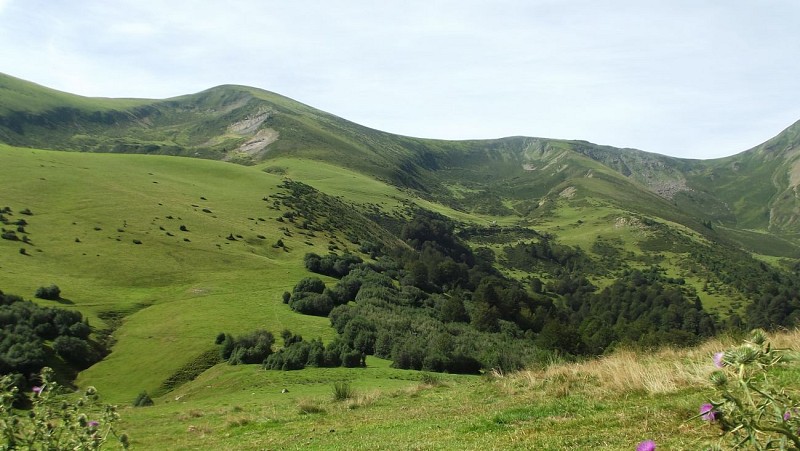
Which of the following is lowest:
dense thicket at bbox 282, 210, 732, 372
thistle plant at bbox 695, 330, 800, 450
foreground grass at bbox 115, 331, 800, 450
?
dense thicket at bbox 282, 210, 732, 372

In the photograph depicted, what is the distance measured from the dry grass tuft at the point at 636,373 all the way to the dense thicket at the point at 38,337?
115 ft

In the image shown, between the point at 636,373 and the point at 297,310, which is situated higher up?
the point at 636,373

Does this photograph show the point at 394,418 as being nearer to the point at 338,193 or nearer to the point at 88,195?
the point at 88,195

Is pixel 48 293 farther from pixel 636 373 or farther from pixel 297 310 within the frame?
pixel 636 373

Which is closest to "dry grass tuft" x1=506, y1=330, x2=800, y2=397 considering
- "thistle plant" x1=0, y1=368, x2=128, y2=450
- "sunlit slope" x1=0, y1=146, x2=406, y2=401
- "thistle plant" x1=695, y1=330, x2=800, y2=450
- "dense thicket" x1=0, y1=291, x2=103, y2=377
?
"thistle plant" x1=695, y1=330, x2=800, y2=450

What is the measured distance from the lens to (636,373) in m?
11.4

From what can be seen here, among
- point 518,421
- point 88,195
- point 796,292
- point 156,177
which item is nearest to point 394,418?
point 518,421

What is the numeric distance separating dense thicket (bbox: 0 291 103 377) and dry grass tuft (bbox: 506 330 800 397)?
115 feet

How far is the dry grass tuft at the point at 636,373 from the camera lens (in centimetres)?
1046

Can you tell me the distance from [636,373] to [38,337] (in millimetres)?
43574

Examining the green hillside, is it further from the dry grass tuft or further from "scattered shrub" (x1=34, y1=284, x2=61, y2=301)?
"scattered shrub" (x1=34, y1=284, x2=61, y2=301)

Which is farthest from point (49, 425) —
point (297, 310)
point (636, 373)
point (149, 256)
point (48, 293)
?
point (149, 256)

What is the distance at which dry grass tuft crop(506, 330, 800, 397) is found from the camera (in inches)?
412

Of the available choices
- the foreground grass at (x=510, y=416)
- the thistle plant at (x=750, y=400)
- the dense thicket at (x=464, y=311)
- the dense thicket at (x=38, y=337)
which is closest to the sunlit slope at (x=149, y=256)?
the dense thicket at (x=38, y=337)
